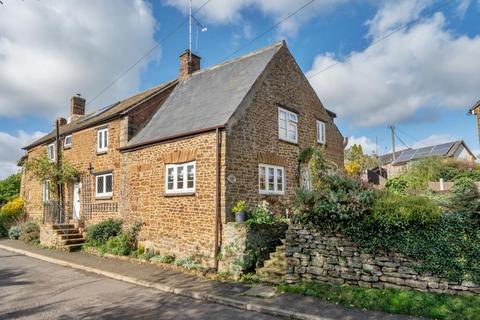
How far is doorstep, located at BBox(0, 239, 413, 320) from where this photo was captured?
22.6ft

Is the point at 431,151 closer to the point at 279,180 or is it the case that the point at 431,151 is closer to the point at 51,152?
the point at 279,180

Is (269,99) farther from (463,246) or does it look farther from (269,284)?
(463,246)

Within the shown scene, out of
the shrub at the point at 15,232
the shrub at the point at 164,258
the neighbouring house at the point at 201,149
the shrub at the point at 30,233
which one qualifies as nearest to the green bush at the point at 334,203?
the neighbouring house at the point at 201,149

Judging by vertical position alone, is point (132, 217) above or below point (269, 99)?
below

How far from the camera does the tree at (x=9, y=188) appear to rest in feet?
98.1

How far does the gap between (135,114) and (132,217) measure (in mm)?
5081

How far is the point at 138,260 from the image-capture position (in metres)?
12.7

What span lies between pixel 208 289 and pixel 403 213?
5292mm

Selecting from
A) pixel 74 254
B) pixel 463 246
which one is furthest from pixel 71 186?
pixel 463 246

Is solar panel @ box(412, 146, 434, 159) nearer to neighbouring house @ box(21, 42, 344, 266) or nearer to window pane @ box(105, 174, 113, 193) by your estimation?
neighbouring house @ box(21, 42, 344, 266)

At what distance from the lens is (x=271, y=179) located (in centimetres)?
1356

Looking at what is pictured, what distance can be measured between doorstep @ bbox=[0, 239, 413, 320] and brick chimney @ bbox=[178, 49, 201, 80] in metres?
10.4

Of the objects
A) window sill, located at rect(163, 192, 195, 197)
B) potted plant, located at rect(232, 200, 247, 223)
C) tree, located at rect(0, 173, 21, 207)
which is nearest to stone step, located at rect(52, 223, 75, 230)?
window sill, located at rect(163, 192, 195, 197)

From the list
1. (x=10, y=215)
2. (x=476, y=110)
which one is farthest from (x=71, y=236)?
(x=476, y=110)
